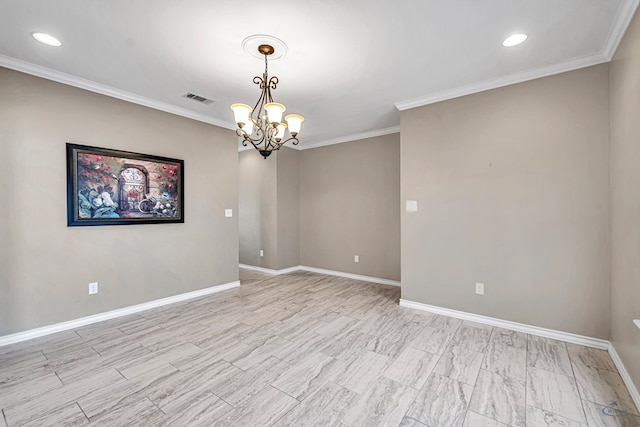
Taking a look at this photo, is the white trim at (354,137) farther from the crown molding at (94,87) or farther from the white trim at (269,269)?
the white trim at (269,269)

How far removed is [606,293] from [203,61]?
4.37 metres

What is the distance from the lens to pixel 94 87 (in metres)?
3.05

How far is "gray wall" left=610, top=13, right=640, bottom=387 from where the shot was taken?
1.87m

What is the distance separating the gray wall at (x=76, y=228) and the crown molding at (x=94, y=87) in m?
0.06

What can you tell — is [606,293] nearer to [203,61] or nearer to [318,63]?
[318,63]

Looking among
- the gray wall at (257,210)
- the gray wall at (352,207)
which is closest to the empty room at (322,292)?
the gray wall at (352,207)

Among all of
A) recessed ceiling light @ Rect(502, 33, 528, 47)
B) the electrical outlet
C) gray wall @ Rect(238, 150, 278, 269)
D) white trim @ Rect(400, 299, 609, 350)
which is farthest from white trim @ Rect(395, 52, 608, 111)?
the electrical outlet

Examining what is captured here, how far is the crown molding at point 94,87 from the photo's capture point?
8.52 feet

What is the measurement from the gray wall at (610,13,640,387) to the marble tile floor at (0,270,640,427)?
1.13ft

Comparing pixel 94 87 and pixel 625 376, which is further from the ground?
pixel 94 87

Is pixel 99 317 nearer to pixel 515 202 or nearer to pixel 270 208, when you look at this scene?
pixel 270 208

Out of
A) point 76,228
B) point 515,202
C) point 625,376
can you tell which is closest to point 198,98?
point 76,228

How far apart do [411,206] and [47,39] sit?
399 centimetres

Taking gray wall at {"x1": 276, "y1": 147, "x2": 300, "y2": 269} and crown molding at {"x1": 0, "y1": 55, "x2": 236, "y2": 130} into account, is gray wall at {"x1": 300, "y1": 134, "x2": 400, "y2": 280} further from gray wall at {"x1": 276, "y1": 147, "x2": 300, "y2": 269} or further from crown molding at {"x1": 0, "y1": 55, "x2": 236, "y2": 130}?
crown molding at {"x1": 0, "y1": 55, "x2": 236, "y2": 130}
